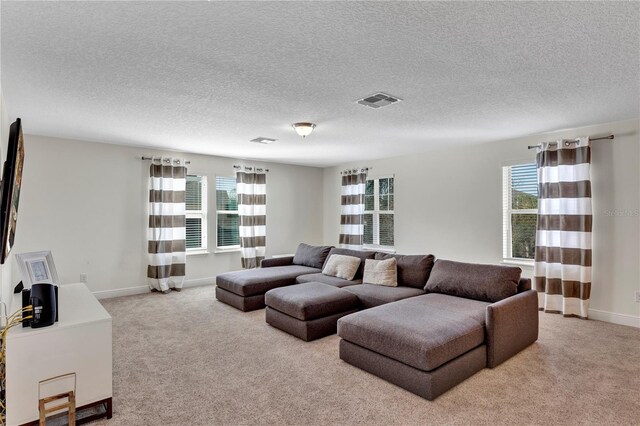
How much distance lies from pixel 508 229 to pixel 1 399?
17.9ft

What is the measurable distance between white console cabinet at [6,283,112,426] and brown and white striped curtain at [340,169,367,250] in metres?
4.99

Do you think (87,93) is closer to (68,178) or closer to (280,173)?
(68,178)

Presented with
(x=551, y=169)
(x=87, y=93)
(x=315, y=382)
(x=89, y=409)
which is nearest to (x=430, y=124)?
(x=551, y=169)

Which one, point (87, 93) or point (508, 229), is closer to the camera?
point (87, 93)

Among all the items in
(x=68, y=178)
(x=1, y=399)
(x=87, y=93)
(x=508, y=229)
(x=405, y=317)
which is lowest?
(x=1, y=399)

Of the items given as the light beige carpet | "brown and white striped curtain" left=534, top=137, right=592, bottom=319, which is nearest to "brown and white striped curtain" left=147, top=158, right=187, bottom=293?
the light beige carpet

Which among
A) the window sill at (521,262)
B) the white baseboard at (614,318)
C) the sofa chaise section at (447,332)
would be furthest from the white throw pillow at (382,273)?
the white baseboard at (614,318)

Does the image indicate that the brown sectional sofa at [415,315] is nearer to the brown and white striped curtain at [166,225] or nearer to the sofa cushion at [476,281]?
the sofa cushion at [476,281]

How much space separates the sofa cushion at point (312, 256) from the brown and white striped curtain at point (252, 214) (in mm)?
1106

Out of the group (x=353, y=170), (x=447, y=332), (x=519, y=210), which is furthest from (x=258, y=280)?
(x=519, y=210)

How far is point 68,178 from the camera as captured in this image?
4.83 meters

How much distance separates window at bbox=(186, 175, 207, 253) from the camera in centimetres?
610

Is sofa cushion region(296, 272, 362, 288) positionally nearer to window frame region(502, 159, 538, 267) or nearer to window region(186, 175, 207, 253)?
window frame region(502, 159, 538, 267)

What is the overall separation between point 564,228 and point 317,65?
12.1 feet
